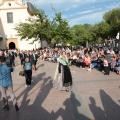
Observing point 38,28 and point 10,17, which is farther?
point 10,17

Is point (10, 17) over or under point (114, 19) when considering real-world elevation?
over

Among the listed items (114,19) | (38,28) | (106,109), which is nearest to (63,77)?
(106,109)

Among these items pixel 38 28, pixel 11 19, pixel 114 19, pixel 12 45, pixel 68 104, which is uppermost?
pixel 11 19

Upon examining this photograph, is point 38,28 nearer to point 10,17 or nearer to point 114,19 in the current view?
point 10,17

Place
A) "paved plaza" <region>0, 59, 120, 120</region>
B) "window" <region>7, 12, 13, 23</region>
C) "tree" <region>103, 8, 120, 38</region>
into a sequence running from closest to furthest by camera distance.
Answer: "paved plaza" <region>0, 59, 120, 120</region>, "tree" <region>103, 8, 120, 38</region>, "window" <region>7, 12, 13, 23</region>

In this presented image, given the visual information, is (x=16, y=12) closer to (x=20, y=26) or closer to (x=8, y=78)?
(x=20, y=26)

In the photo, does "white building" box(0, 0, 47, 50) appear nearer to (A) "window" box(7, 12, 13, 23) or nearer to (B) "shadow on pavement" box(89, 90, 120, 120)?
(A) "window" box(7, 12, 13, 23)

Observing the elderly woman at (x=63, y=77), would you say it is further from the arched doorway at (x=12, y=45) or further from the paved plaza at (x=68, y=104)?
the arched doorway at (x=12, y=45)

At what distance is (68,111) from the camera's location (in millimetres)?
8031

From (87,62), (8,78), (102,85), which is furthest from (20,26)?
(8,78)

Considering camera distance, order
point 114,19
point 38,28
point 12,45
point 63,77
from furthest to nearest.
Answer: point 12,45
point 114,19
point 38,28
point 63,77

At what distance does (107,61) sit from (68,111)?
9.76 m

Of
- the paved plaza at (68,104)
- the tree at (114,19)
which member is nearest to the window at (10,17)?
the tree at (114,19)

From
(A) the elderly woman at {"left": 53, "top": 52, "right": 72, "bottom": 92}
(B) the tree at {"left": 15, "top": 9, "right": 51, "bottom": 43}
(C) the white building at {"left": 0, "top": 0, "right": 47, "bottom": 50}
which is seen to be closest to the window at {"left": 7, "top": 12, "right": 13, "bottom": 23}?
(C) the white building at {"left": 0, "top": 0, "right": 47, "bottom": 50}
